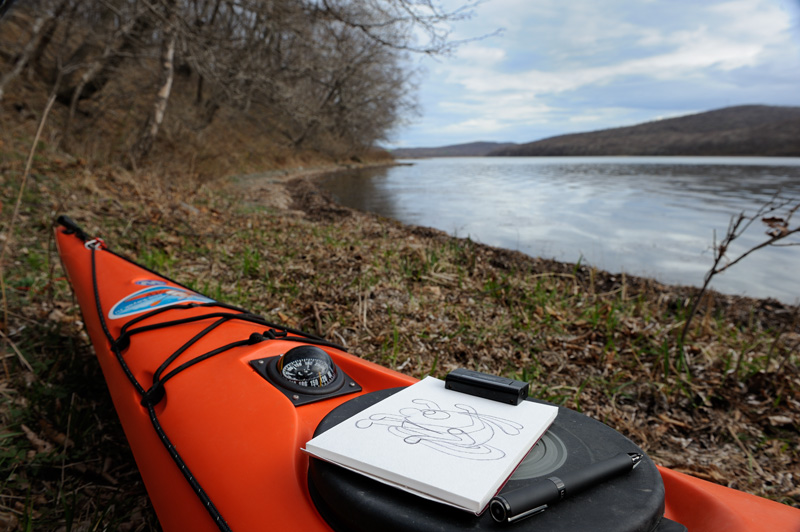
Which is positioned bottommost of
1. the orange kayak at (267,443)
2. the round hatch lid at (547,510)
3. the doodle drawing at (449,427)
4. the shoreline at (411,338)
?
the shoreline at (411,338)

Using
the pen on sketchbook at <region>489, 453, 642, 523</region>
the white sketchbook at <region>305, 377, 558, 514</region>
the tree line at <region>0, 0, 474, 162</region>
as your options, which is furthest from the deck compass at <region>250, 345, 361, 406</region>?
the tree line at <region>0, 0, 474, 162</region>

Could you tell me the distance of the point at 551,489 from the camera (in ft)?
2.76

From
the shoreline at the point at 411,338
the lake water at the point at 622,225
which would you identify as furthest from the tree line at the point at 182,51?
the lake water at the point at 622,225

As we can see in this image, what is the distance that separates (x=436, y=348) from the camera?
3.27 meters

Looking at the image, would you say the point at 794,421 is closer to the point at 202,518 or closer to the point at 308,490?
the point at 308,490

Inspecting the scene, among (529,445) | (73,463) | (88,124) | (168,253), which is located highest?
(88,124)

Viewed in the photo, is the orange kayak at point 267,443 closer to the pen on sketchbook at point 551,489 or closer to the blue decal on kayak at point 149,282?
the pen on sketchbook at point 551,489

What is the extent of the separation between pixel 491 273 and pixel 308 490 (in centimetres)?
396

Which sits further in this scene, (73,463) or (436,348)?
(436,348)

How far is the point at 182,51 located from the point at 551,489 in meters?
8.71

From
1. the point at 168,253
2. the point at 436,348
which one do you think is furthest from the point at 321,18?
the point at 436,348

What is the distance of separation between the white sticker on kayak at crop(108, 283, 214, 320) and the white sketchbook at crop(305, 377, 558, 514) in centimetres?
152

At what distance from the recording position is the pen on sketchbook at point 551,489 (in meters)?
0.79

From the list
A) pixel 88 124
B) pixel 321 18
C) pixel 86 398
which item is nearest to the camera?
pixel 86 398
